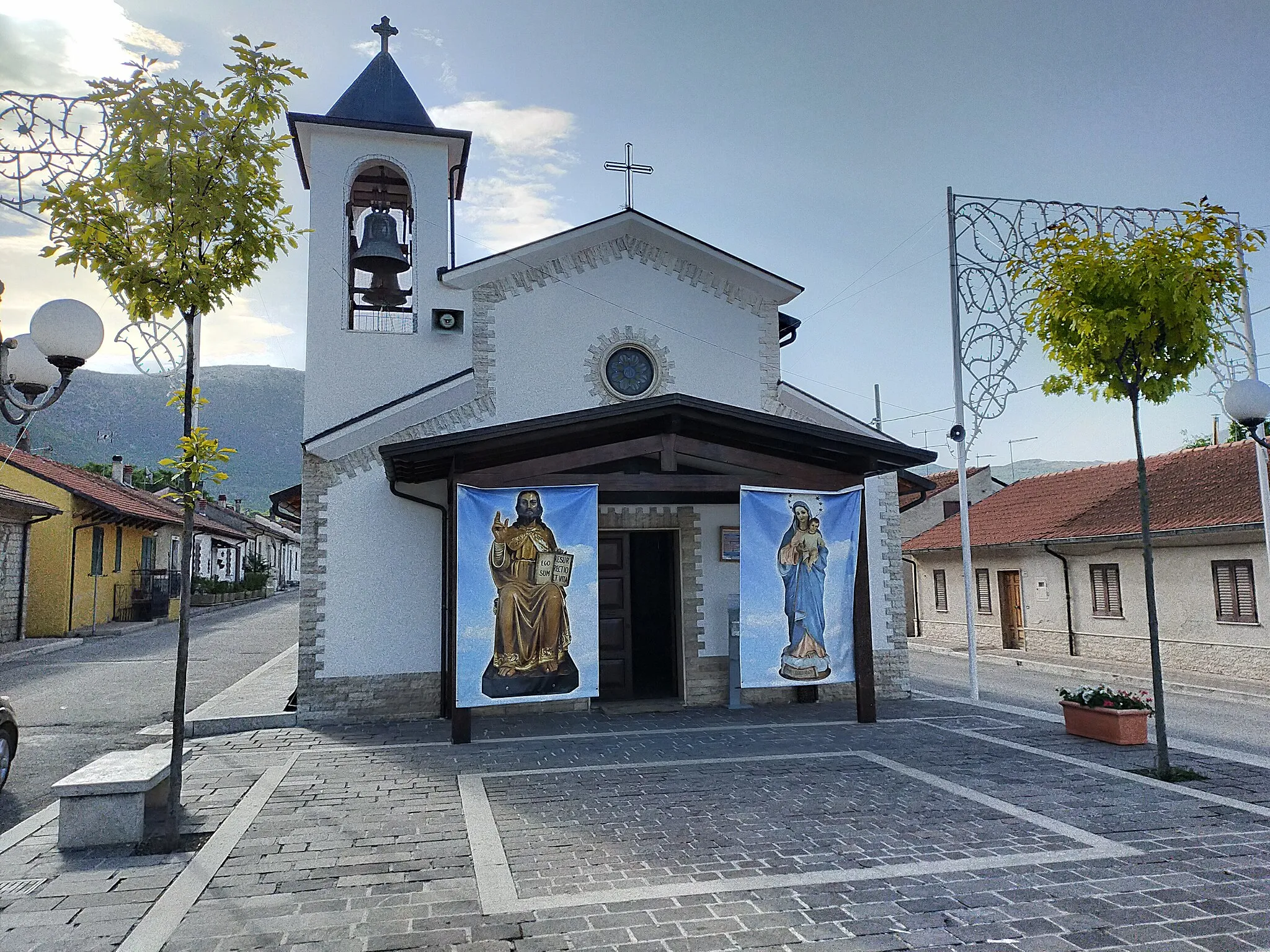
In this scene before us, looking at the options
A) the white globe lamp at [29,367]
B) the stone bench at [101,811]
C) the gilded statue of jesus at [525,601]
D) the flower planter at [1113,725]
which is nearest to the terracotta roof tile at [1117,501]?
the flower planter at [1113,725]

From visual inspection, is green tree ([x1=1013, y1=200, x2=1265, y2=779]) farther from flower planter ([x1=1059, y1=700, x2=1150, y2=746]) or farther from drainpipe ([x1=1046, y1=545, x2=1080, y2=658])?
drainpipe ([x1=1046, y1=545, x2=1080, y2=658])

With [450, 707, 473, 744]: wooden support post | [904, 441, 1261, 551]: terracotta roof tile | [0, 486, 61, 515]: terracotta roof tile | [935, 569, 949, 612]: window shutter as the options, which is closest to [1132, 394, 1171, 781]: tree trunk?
[450, 707, 473, 744]: wooden support post

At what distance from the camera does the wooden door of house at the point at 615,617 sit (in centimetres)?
1160

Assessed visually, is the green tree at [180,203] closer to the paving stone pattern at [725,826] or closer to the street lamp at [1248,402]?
the paving stone pattern at [725,826]

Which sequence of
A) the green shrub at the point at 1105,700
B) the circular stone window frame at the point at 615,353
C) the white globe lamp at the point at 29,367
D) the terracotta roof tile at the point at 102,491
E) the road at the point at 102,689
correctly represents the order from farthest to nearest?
1. the terracotta roof tile at the point at 102,491
2. the circular stone window frame at the point at 615,353
3. the green shrub at the point at 1105,700
4. the road at the point at 102,689
5. the white globe lamp at the point at 29,367

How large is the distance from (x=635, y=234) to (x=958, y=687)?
9.20 meters

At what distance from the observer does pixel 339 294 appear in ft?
38.0

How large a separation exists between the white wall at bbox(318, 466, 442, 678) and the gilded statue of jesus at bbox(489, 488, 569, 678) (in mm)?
2193

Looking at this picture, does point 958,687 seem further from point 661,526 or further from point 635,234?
point 635,234

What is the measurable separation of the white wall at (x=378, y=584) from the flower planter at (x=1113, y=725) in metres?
7.70

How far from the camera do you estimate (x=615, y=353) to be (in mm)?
12078

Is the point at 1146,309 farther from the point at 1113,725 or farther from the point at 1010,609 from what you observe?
the point at 1010,609

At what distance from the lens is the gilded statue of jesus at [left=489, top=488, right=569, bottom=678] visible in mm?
8844

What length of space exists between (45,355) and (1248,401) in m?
11.1
